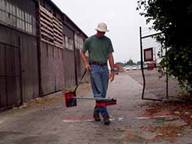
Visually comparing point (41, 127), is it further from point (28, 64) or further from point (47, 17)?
point (47, 17)

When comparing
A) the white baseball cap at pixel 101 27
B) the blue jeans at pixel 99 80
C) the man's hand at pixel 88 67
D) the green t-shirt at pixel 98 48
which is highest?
the white baseball cap at pixel 101 27

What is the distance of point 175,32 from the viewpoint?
48.1 feet

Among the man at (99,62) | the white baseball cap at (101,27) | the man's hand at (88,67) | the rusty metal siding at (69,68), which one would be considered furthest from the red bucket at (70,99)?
the rusty metal siding at (69,68)

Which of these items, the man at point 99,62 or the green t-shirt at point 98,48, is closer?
the man at point 99,62

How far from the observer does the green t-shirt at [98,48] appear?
11.7 metres

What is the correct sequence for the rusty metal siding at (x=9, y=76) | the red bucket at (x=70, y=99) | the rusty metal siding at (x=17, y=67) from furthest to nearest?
the rusty metal siding at (x=17, y=67)
the rusty metal siding at (x=9, y=76)
the red bucket at (x=70, y=99)

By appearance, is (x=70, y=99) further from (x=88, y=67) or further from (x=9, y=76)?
(x=9, y=76)

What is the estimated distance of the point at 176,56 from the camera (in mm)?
14281

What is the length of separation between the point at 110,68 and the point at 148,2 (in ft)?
11.9

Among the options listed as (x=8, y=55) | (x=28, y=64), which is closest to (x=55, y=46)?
(x=28, y=64)

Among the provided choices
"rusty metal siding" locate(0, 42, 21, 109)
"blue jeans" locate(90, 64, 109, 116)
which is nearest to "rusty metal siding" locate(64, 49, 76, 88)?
"rusty metal siding" locate(0, 42, 21, 109)

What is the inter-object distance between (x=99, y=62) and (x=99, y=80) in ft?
1.24

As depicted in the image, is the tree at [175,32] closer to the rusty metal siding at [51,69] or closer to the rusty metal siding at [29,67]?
the rusty metal siding at [29,67]

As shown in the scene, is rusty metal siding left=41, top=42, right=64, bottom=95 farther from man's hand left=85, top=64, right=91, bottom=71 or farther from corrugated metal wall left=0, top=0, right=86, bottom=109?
man's hand left=85, top=64, right=91, bottom=71
